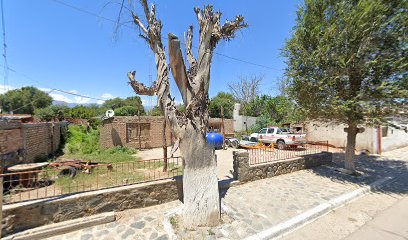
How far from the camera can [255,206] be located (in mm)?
5059

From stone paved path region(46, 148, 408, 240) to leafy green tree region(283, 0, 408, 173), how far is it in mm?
2381

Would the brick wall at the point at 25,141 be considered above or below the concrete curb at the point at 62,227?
above

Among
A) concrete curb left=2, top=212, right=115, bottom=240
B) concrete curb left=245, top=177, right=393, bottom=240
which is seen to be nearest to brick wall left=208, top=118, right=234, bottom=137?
concrete curb left=245, top=177, right=393, bottom=240

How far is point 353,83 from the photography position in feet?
22.4

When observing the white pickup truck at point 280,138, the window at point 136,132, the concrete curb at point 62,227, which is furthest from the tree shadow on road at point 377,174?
the window at point 136,132

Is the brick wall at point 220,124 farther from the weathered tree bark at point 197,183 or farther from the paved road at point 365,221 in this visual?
the weathered tree bark at point 197,183

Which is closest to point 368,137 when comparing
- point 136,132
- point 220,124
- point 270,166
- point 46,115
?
point 270,166

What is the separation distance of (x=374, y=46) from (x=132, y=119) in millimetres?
14552

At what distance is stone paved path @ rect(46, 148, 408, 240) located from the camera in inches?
152

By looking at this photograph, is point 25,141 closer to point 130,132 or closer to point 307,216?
point 130,132

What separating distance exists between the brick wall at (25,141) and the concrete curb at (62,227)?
181 inches

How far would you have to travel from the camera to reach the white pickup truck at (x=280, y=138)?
537 inches

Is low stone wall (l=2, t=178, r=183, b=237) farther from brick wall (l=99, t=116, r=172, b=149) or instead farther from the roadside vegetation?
brick wall (l=99, t=116, r=172, b=149)

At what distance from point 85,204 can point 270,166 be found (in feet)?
19.1
